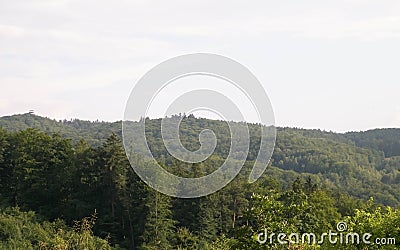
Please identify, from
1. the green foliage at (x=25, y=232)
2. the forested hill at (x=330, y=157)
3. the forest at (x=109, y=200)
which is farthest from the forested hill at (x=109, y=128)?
the green foliage at (x=25, y=232)

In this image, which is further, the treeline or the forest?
the treeline

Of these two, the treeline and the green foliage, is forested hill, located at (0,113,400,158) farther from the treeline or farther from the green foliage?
the green foliage

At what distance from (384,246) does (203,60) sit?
24.0 feet

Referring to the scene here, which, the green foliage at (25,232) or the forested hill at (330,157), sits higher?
the forested hill at (330,157)

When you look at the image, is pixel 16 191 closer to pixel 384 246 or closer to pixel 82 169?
pixel 82 169

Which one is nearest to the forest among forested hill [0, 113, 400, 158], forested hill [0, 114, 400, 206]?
forested hill [0, 114, 400, 206]

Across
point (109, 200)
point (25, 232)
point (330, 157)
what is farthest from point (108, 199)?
point (330, 157)

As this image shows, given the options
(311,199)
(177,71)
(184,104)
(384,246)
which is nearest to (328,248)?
(384,246)

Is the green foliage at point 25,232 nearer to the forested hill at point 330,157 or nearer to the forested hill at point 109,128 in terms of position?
the forested hill at point 330,157

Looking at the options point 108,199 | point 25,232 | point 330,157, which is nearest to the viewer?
point 25,232

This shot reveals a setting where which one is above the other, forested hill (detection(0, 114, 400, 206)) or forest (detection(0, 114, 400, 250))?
forested hill (detection(0, 114, 400, 206))

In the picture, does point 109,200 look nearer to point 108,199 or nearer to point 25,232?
point 108,199


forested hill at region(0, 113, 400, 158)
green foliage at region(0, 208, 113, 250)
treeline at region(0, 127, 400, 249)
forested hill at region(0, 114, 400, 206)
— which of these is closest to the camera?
green foliage at region(0, 208, 113, 250)

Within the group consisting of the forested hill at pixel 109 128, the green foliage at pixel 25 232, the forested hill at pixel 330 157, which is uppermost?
the forested hill at pixel 109 128
